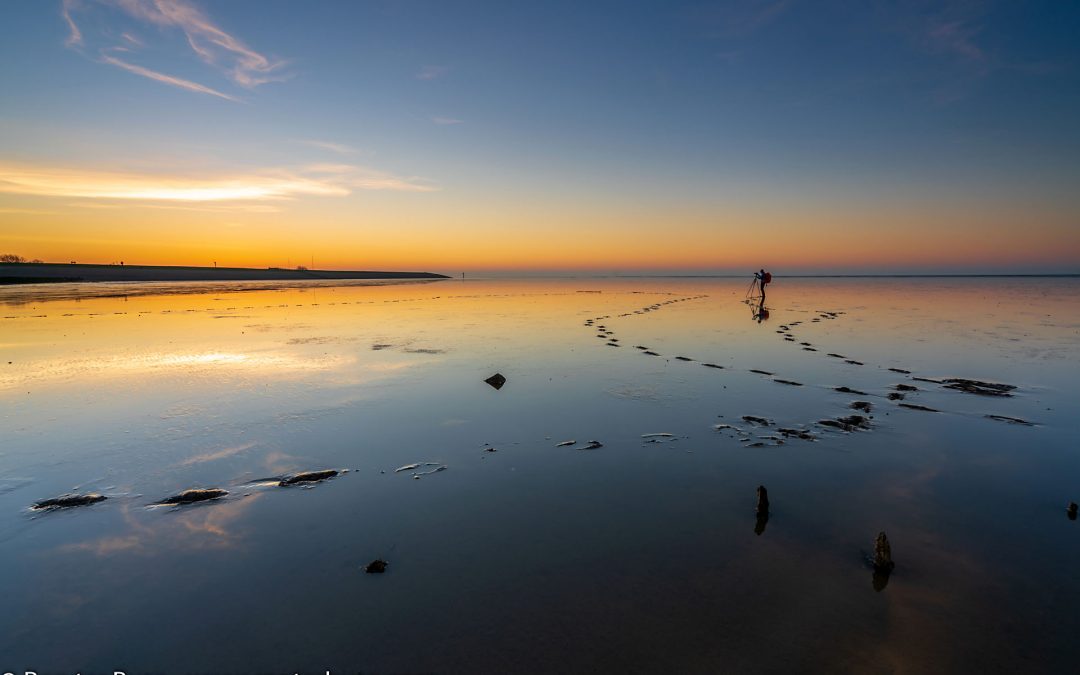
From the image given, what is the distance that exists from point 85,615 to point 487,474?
5.18m

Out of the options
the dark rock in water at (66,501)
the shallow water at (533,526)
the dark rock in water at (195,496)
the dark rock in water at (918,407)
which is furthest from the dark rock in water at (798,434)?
the dark rock in water at (66,501)

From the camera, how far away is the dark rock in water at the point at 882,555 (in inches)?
233

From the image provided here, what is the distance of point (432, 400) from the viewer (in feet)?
43.9

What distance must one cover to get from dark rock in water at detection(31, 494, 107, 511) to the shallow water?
232 mm

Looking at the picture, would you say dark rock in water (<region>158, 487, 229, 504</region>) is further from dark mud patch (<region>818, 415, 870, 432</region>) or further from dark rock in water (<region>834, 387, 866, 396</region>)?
dark rock in water (<region>834, 387, 866, 396</region>)

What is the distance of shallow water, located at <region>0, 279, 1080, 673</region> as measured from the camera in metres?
4.79

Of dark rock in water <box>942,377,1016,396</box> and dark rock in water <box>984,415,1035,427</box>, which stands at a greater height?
dark rock in water <box>942,377,1016,396</box>

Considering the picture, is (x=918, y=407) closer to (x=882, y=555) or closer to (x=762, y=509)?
(x=762, y=509)

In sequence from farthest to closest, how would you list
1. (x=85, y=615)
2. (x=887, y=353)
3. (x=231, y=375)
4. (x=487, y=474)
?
1. (x=887, y=353)
2. (x=231, y=375)
3. (x=487, y=474)
4. (x=85, y=615)

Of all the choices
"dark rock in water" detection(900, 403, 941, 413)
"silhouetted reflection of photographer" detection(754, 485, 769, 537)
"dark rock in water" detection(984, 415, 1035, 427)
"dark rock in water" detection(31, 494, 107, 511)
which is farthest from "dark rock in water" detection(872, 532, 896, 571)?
"dark rock in water" detection(31, 494, 107, 511)

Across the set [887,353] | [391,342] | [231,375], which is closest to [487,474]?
[231,375]

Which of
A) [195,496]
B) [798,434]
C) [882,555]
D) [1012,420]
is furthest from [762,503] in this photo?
[1012,420]

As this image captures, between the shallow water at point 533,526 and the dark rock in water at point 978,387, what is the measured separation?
455 millimetres

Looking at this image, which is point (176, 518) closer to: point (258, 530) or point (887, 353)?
point (258, 530)
